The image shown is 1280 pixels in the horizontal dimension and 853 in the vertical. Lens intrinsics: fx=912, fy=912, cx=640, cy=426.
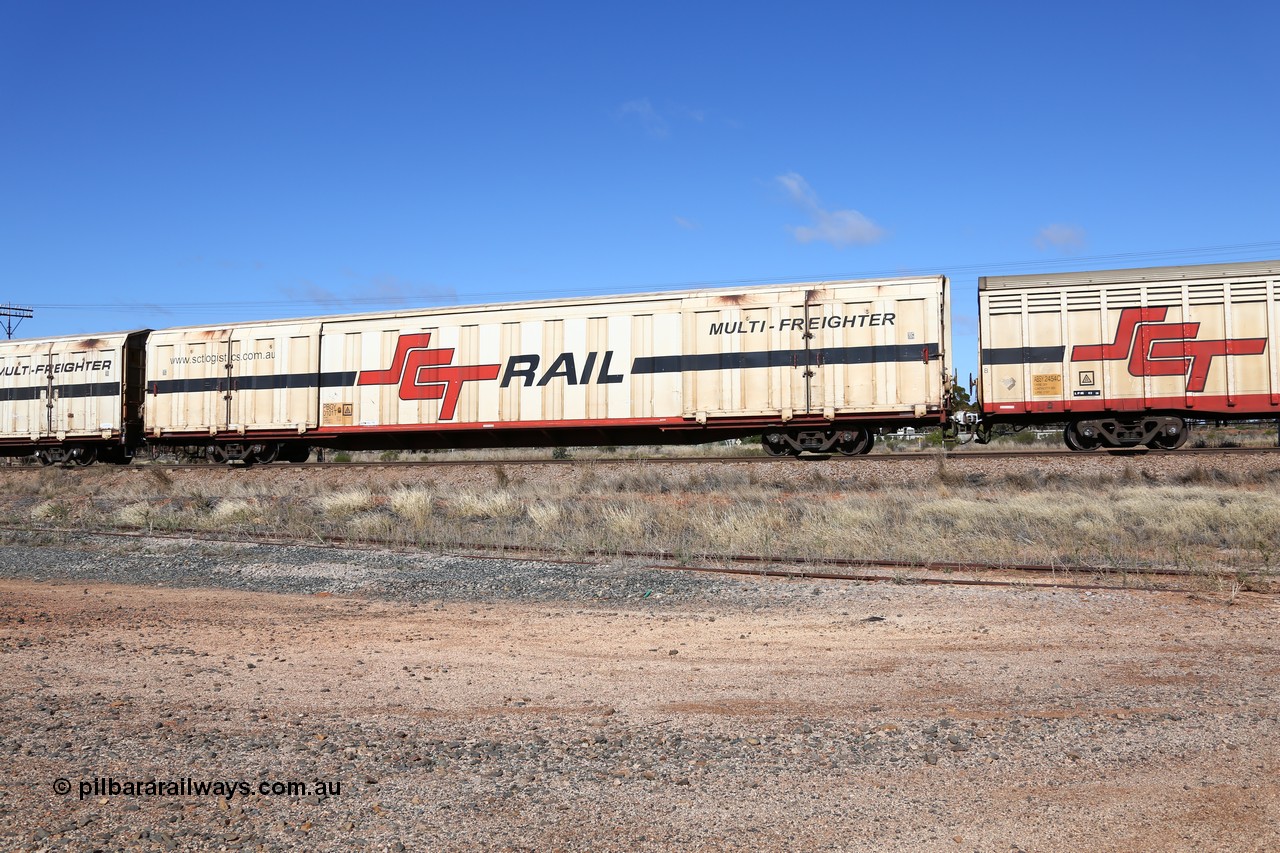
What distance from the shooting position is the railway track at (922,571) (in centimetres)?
841

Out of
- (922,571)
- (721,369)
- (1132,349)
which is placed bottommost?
(922,571)

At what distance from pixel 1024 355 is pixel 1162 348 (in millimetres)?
2357

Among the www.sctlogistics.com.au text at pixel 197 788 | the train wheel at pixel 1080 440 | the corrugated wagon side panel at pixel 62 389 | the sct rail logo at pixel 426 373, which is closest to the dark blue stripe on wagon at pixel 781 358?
the train wheel at pixel 1080 440

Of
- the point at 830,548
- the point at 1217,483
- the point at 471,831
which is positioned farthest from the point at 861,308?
the point at 471,831

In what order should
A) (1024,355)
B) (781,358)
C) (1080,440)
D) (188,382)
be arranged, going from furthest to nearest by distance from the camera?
1. (188,382)
2. (781,358)
3. (1080,440)
4. (1024,355)

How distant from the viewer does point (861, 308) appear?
18.0 meters

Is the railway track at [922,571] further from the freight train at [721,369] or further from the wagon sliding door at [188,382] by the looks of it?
the wagon sliding door at [188,382]

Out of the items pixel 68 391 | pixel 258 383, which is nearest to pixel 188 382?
pixel 258 383

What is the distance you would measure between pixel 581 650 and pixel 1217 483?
13264 millimetres

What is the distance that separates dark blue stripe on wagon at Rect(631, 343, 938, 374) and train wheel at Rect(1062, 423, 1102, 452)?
10.2 feet

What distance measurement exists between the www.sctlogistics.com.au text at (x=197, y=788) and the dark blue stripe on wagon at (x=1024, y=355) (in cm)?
1611

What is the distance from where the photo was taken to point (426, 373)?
2061cm

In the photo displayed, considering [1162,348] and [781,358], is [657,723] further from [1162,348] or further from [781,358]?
[1162,348]

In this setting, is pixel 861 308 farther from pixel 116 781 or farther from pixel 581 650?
pixel 116 781
